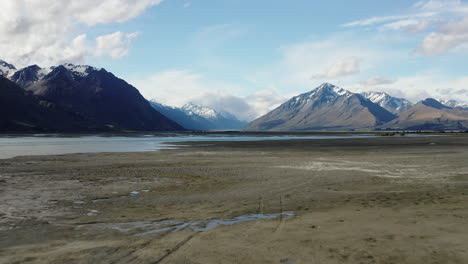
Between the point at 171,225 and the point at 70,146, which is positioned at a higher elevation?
the point at 70,146

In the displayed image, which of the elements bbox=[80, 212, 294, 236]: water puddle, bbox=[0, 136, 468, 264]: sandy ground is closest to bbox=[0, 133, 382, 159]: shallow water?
bbox=[0, 136, 468, 264]: sandy ground

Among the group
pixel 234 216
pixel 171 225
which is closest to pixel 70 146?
pixel 234 216

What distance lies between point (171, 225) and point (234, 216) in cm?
314

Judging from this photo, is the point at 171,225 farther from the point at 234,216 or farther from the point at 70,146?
the point at 70,146

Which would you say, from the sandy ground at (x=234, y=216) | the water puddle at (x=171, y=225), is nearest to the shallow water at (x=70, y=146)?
the sandy ground at (x=234, y=216)

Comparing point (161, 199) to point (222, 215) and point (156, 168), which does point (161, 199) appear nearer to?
point (222, 215)

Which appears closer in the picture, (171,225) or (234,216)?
(171,225)

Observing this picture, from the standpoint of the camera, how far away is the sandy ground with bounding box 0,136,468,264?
11.4 m

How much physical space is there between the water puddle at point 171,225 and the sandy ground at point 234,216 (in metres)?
0.08

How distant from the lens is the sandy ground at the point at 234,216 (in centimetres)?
1135

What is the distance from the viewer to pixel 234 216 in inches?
663

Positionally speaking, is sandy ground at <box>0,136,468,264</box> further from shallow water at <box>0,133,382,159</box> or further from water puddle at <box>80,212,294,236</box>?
shallow water at <box>0,133,382,159</box>

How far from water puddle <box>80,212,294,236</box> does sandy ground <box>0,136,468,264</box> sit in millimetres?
80

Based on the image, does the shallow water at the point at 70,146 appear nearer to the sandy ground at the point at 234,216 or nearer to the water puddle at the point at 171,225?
the sandy ground at the point at 234,216
